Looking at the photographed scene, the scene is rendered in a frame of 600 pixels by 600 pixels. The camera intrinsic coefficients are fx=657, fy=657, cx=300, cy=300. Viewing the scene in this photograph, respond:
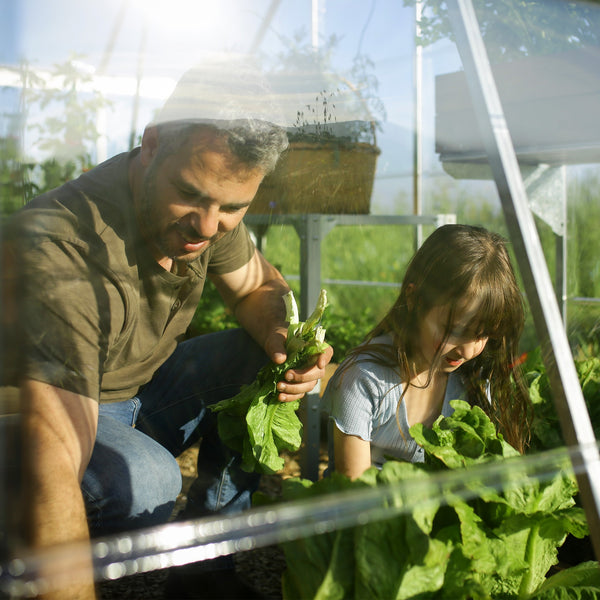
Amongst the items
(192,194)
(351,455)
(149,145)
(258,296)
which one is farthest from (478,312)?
(149,145)

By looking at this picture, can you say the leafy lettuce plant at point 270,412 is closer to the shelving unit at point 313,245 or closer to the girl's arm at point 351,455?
the girl's arm at point 351,455

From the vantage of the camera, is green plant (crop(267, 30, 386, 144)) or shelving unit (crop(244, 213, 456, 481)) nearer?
green plant (crop(267, 30, 386, 144))

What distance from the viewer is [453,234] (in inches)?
60.5

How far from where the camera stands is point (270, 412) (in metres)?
1.42

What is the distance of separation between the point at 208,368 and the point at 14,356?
0.74m

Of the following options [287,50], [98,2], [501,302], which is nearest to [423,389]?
[501,302]

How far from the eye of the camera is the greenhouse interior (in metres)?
1.01

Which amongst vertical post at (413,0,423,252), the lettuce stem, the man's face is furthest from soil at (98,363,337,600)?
vertical post at (413,0,423,252)

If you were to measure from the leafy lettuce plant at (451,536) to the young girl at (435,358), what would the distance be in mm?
202

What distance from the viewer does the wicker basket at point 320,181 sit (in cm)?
136

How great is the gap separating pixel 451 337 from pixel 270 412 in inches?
17.3

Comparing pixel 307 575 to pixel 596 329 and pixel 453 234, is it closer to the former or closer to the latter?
pixel 453 234

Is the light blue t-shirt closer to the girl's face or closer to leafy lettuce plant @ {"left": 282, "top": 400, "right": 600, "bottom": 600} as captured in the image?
the girl's face

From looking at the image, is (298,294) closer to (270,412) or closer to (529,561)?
(270,412)
